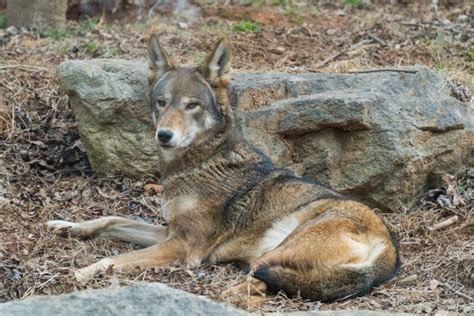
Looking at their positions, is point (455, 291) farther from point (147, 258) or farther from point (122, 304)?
point (122, 304)

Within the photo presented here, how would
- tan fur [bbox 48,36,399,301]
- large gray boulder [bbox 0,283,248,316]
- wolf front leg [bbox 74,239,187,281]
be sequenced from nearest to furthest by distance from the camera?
large gray boulder [bbox 0,283,248,316] → tan fur [bbox 48,36,399,301] → wolf front leg [bbox 74,239,187,281]

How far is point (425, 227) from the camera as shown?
810 cm

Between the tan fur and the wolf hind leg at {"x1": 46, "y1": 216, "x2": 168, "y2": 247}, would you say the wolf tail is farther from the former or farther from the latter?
the wolf hind leg at {"x1": 46, "y1": 216, "x2": 168, "y2": 247}

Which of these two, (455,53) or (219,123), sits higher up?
(219,123)

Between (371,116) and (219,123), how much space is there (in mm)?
1745

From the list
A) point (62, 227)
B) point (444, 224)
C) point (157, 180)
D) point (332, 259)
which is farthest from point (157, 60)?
point (444, 224)

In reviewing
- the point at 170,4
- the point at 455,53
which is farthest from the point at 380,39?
the point at 170,4

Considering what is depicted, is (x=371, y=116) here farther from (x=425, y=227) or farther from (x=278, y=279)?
(x=278, y=279)

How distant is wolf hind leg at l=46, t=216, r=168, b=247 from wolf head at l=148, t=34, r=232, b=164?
68cm

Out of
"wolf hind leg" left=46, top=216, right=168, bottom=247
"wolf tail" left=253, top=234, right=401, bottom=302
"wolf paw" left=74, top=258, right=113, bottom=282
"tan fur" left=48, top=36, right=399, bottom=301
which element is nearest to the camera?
"wolf tail" left=253, top=234, right=401, bottom=302

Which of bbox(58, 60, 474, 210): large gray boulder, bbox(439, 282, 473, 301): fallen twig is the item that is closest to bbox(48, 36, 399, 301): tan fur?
bbox(439, 282, 473, 301): fallen twig

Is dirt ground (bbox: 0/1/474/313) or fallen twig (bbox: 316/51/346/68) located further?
fallen twig (bbox: 316/51/346/68)

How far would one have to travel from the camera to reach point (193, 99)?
7.24m

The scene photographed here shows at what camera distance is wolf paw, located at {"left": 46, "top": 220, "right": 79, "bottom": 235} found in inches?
303
